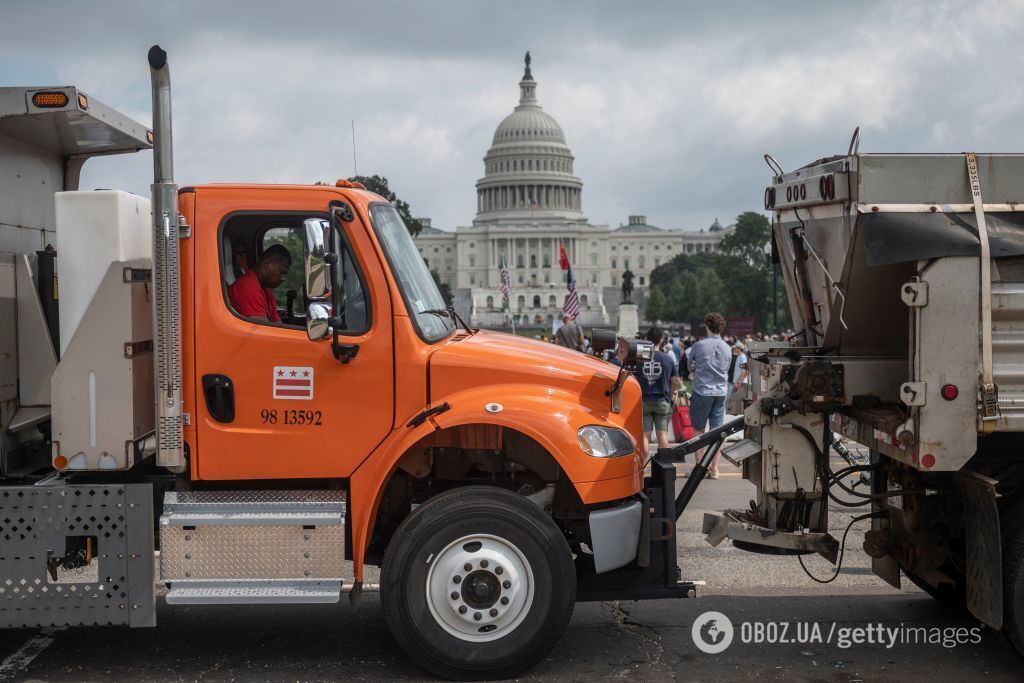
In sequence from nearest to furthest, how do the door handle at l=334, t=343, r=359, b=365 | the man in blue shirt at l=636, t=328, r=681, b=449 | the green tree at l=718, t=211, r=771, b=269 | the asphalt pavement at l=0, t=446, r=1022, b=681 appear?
the door handle at l=334, t=343, r=359, b=365 → the asphalt pavement at l=0, t=446, r=1022, b=681 → the man in blue shirt at l=636, t=328, r=681, b=449 → the green tree at l=718, t=211, r=771, b=269

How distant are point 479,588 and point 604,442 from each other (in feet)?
3.19

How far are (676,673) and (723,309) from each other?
348ft

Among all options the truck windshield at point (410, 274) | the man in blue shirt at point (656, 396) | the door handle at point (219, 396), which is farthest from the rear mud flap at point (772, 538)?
the man in blue shirt at point (656, 396)

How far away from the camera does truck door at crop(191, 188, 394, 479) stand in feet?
19.3

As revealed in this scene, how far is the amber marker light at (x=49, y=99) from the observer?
6117mm

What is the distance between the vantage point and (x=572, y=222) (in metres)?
170

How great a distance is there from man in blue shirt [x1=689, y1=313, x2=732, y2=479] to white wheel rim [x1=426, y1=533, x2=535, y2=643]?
7.82 m

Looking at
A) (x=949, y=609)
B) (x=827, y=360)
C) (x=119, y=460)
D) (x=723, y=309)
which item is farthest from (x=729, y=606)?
(x=723, y=309)

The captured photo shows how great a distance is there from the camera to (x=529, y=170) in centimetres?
16288

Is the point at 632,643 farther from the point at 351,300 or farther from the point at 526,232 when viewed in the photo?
the point at 526,232

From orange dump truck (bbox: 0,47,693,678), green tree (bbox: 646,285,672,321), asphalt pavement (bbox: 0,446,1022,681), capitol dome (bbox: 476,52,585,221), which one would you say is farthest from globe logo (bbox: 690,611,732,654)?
capitol dome (bbox: 476,52,585,221)

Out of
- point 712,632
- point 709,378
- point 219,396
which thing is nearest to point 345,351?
point 219,396

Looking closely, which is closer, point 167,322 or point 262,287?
point 167,322

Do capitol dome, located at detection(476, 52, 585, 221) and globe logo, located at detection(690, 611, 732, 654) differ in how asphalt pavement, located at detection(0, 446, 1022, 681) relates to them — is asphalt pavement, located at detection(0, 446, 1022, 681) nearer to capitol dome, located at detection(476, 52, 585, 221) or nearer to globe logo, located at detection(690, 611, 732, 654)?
globe logo, located at detection(690, 611, 732, 654)
